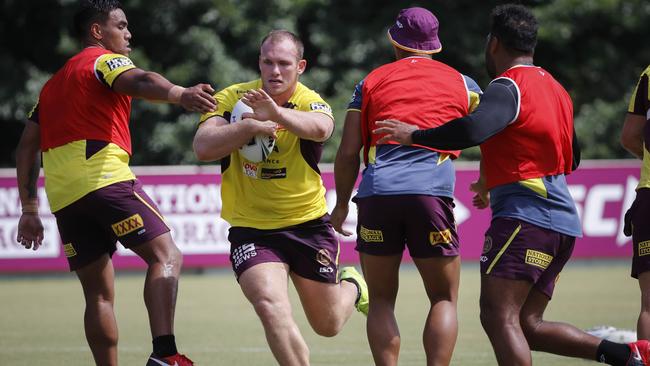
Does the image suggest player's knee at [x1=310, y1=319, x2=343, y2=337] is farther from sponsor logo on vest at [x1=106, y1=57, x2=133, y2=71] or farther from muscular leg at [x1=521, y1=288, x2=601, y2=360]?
sponsor logo on vest at [x1=106, y1=57, x2=133, y2=71]

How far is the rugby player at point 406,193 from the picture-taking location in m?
6.42

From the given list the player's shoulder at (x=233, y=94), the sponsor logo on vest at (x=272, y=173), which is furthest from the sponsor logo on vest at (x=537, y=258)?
the player's shoulder at (x=233, y=94)

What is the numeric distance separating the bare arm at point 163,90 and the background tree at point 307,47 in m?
15.7

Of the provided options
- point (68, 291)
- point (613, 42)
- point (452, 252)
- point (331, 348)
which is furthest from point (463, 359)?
point (613, 42)

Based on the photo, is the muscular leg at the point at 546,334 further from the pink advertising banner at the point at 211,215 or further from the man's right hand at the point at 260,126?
the pink advertising banner at the point at 211,215

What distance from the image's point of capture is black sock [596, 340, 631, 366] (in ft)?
21.3

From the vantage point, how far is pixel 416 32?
6719 millimetres

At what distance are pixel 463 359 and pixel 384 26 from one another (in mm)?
16029

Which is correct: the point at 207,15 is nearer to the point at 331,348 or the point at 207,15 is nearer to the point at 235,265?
the point at 331,348

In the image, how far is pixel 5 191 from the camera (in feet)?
53.7

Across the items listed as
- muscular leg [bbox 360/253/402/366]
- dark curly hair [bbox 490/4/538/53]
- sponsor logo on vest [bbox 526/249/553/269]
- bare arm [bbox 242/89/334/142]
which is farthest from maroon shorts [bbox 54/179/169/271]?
dark curly hair [bbox 490/4/538/53]

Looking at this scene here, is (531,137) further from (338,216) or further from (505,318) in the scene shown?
(338,216)

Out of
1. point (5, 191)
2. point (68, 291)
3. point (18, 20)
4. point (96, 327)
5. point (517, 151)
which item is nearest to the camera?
point (517, 151)

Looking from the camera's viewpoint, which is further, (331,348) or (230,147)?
(331,348)
